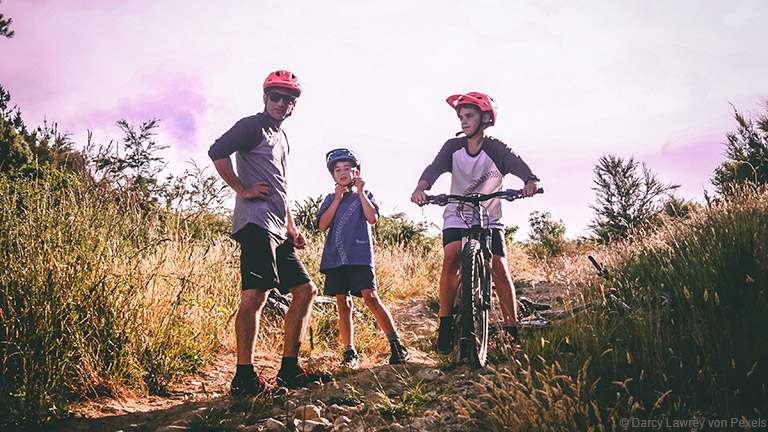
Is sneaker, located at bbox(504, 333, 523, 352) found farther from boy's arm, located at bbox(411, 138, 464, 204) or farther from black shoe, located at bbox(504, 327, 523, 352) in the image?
boy's arm, located at bbox(411, 138, 464, 204)

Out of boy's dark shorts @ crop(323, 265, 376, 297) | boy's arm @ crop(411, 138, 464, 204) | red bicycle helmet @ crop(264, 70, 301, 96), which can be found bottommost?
boy's dark shorts @ crop(323, 265, 376, 297)

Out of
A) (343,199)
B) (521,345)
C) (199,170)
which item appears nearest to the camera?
(521,345)

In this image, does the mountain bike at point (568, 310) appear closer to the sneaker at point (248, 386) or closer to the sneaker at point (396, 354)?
the sneaker at point (396, 354)

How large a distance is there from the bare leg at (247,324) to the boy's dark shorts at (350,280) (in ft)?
3.07

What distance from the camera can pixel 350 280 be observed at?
3.89 metres

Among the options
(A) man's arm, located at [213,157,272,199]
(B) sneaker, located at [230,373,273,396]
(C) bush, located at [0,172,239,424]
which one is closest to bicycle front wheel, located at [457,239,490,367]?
(B) sneaker, located at [230,373,273,396]

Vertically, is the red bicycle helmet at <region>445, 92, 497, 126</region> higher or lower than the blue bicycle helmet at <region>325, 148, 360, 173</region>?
higher

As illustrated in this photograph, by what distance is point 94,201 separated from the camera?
4430mm

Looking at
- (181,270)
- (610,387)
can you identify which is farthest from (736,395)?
(181,270)

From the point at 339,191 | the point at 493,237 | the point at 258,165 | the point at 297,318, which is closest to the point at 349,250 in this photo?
the point at 339,191

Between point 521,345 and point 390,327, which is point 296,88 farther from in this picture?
point 521,345

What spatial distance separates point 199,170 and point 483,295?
4675 mm

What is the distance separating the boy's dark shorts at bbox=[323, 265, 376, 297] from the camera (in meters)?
3.82

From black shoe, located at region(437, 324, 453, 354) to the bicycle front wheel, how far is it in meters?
0.27
